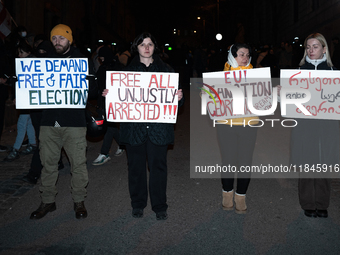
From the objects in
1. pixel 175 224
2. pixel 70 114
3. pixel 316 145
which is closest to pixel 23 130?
pixel 70 114

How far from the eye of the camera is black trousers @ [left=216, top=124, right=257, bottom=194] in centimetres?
441

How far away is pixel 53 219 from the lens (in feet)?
14.5

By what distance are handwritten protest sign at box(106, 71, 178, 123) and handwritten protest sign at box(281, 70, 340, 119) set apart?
1386 millimetres

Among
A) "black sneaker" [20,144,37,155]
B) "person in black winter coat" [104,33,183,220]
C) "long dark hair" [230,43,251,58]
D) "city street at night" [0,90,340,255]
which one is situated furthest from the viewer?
"black sneaker" [20,144,37,155]

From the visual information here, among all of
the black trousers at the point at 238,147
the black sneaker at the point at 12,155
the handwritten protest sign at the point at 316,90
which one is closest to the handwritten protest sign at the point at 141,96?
the black trousers at the point at 238,147

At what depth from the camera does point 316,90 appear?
14.7 ft

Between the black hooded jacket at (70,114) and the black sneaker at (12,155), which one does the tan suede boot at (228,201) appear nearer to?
the black hooded jacket at (70,114)

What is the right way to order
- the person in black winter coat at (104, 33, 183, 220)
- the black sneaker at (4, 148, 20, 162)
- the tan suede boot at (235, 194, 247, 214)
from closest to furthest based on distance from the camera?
1. the person in black winter coat at (104, 33, 183, 220)
2. the tan suede boot at (235, 194, 247, 214)
3. the black sneaker at (4, 148, 20, 162)

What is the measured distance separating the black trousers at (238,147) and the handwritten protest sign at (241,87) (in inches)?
7.2

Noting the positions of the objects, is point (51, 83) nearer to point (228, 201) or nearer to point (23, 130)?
point (228, 201)

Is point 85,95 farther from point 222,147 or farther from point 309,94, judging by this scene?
point 309,94

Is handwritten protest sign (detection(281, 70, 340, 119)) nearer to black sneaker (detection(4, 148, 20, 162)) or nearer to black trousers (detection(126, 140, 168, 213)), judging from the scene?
black trousers (detection(126, 140, 168, 213))

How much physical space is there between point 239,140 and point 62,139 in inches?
82.9

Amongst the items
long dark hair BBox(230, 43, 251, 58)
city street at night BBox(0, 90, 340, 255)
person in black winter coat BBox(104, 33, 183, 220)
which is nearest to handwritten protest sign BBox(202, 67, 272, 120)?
long dark hair BBox(230, 43, 251, 58)
